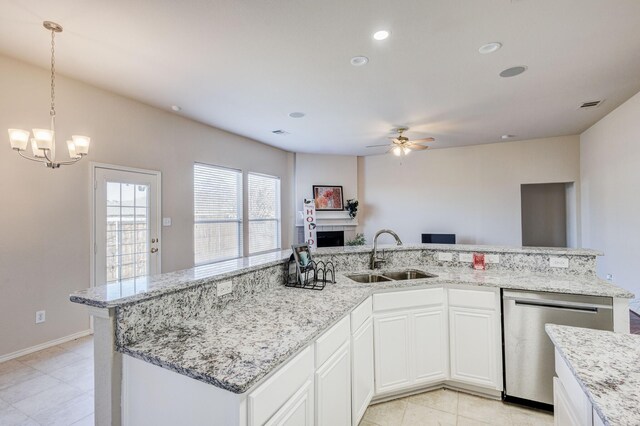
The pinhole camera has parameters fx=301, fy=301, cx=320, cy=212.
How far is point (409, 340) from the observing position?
2232 mm

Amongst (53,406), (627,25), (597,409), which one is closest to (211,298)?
(597,409)

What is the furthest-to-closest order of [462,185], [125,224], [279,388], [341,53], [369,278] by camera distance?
[462,185] → [125,224] → [341,53] → [369,278] → [279,388]

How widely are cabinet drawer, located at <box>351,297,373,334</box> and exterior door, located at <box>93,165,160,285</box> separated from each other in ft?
10.2

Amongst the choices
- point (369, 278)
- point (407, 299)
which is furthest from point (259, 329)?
point (369, 278)

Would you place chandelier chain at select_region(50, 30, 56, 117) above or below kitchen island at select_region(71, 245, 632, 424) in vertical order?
above

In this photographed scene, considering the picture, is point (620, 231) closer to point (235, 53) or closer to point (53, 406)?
point (235, 53)

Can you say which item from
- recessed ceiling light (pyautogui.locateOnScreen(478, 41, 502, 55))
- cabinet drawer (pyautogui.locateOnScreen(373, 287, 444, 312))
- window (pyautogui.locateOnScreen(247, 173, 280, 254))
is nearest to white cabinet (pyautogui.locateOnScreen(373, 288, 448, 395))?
cabinet drawer (pyautogui.locateOnScreen(373, 287, 444, 312))

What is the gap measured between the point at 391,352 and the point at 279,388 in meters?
1.34

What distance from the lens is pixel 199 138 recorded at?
4867 mm

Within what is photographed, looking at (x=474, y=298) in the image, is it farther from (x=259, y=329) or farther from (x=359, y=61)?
(x=359, y=61)

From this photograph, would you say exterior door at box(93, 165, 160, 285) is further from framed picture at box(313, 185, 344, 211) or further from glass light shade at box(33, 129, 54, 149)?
framed picture at box(313, 185, 344, 211)

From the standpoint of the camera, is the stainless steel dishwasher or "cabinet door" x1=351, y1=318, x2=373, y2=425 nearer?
"cabinet door" x1=351, y1=318, x2=373, y2=425

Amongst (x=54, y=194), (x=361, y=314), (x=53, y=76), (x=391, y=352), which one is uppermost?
(x=53, y=76)

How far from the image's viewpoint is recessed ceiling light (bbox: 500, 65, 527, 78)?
10.1 feet
